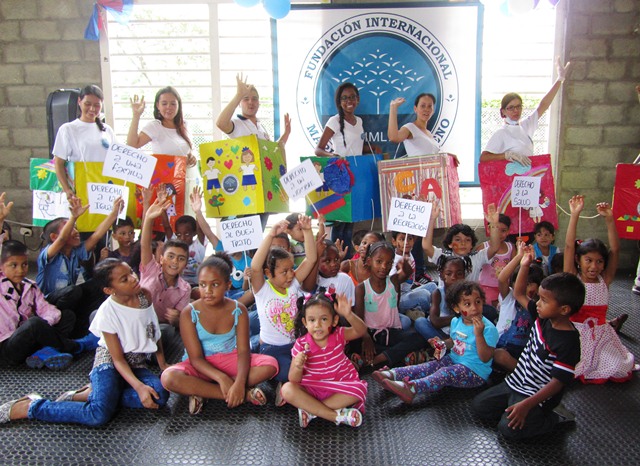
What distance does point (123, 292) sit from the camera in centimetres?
256

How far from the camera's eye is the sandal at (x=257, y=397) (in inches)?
97.6

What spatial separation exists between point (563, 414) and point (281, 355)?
4.42 ft

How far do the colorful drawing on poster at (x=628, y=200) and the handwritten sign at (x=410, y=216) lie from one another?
1799 millimetres

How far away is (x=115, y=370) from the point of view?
251 cm

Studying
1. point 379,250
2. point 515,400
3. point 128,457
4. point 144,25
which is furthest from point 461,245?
point 144,25

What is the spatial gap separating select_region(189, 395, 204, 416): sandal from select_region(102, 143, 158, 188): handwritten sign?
1.63 metres

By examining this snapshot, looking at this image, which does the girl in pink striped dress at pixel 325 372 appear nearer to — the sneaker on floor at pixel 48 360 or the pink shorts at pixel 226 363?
the pink shorts at pixel 226 363

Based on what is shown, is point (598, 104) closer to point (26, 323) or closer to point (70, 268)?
point (70, 268)

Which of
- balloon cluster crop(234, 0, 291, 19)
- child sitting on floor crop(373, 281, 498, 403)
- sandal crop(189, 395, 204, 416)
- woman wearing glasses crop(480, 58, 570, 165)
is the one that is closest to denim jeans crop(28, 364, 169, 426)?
sandal crop(189, 395, 204, 416)

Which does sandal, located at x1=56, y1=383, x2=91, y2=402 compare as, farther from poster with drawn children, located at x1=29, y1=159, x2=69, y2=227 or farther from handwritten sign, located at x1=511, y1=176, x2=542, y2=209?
handwritten sign, located at x1=511, y1=176, x2=542, y2=209

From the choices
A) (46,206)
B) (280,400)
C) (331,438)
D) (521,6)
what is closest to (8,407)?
(280,400)

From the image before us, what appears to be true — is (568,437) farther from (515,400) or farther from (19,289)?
(19,289)

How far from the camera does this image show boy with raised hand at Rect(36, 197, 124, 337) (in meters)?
3.29

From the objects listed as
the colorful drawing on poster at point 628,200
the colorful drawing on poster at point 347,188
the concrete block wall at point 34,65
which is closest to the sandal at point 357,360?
the colorful drawing on poster at point 347,188
